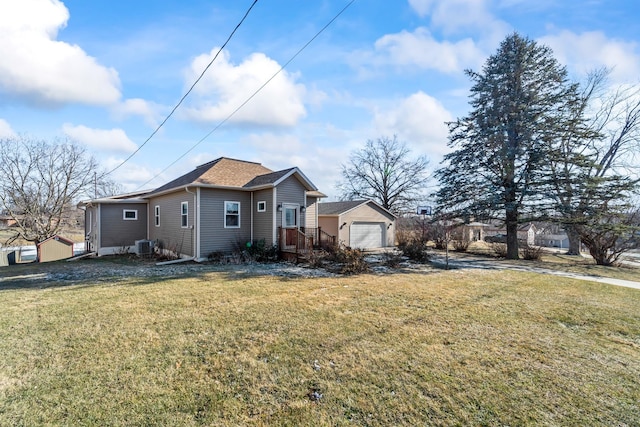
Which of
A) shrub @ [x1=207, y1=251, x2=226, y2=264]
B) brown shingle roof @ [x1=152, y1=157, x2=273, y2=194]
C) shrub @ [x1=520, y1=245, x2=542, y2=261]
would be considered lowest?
shrub @ [x1=520, y1=245, x2=542, y2=261]

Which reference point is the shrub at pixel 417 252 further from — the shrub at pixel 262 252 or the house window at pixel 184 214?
the house window at pixel 184 214

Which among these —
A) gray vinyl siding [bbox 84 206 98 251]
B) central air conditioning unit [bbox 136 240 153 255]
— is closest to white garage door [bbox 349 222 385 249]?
central air conditioning unit [bbox 136 240 153 255]

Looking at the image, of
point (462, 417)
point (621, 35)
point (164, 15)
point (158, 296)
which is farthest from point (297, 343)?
point (621, 35)

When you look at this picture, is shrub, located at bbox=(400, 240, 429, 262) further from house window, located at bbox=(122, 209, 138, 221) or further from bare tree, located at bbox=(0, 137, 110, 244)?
bare tree, located at bbox=(0, 137, 110, 244)

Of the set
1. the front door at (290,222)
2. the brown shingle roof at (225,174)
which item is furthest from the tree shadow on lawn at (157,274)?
the brown shingle roof at (225,174)

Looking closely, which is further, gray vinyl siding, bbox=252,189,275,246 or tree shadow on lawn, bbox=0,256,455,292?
gray vinyl siding, bbox=252,189,275,246

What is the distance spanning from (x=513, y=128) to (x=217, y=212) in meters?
15.2

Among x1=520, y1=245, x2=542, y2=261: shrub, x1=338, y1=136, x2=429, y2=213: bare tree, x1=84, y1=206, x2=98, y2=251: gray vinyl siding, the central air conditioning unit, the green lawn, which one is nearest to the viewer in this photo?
the green lawn

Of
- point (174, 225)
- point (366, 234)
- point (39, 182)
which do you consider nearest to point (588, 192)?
point (366, 234)

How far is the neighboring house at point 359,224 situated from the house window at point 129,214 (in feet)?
36.0

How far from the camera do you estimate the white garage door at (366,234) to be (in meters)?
20.2

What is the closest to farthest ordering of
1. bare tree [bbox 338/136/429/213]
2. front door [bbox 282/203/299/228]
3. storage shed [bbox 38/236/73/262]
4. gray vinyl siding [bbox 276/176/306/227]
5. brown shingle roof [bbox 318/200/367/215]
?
gray vinyl siding [bbox 276/176/306/227] → front door [bbox 282/203/299/228] → storage shed [bbox 38/236/73/262] → brown shingle roof [bbox 318/200/367/215] → bare tree [bbox 338/136/429/213]

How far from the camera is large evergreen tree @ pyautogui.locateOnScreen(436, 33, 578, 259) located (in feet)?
48.0

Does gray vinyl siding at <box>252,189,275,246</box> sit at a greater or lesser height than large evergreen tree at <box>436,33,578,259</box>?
lesser
